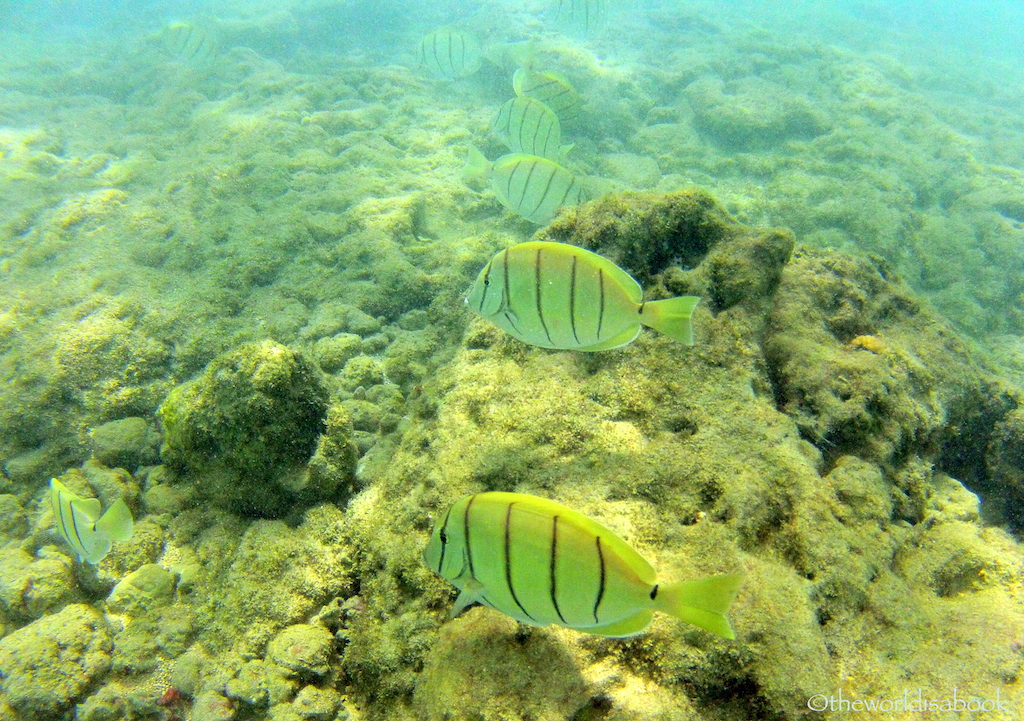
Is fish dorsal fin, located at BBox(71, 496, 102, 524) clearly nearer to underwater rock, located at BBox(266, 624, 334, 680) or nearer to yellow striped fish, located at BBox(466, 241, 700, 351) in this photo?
underwater rock, located at BBox(266, 624, 334, 680)

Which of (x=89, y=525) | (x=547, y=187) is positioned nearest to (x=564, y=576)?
(x=89, y=525)

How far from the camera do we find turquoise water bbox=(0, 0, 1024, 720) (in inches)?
66.5

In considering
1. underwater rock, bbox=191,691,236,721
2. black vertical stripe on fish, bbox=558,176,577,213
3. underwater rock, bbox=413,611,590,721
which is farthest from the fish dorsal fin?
black vertical stripe on fish, bbox=558,176,577,213

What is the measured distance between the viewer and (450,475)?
226cm

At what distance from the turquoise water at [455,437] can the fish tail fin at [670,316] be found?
1.13ft

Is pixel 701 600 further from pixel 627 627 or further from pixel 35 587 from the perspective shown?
pixel 35 587

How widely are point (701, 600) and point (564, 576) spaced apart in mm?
315

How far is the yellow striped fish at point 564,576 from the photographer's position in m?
1.11

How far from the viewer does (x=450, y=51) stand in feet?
24.2

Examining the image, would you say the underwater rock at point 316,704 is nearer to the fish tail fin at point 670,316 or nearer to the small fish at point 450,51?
the fish tail fin at point 670,316

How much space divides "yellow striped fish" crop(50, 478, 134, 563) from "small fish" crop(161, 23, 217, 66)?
9524 mm

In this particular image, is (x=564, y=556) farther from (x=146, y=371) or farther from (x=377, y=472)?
(x=146, y=371)

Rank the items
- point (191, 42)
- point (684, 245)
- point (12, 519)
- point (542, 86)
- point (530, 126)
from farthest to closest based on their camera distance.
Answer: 1. point (191, 42)
2. point (542, 86)
3. point (530, 126)
4. point (12, 519)
5. point (684, 245)

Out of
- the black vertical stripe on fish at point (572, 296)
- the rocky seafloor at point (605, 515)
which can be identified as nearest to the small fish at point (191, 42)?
the rocky seafloor at point (605, 515)
